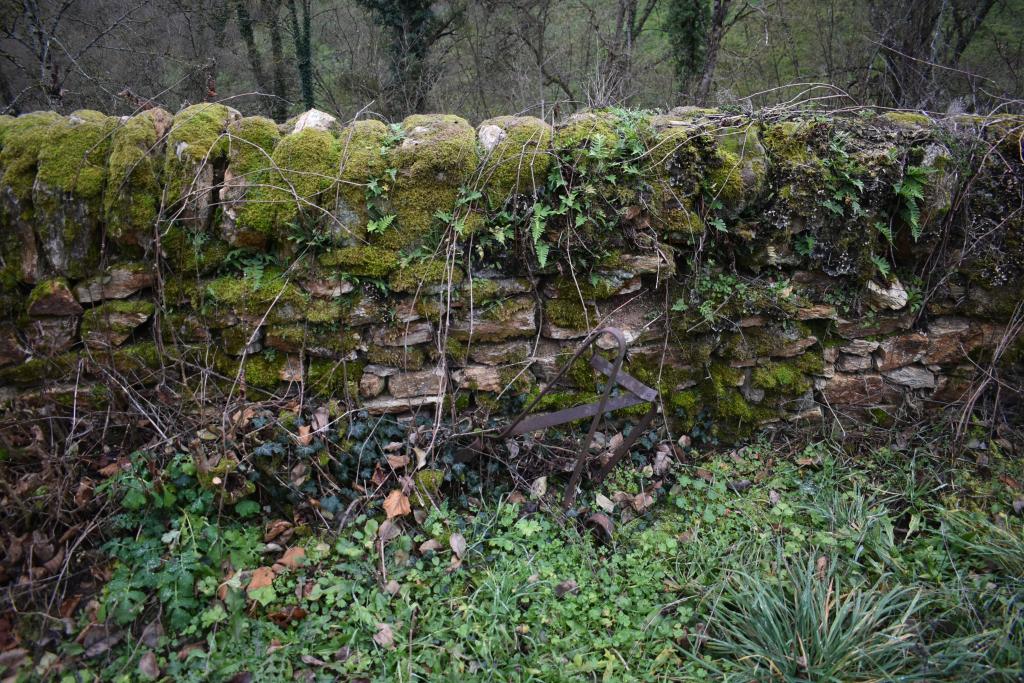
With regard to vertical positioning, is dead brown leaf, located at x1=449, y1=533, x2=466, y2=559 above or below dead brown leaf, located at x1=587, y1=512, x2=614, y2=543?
above

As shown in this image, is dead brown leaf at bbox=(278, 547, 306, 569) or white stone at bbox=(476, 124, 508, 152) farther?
white stone at bbox=(476, 124, 508, 152)

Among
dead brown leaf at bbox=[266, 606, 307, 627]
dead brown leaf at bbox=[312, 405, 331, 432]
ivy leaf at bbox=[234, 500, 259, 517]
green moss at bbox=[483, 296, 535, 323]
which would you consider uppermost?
green moss at bbox=[483, 296, 535, 323]

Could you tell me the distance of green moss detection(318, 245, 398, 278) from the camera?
9.71 ft

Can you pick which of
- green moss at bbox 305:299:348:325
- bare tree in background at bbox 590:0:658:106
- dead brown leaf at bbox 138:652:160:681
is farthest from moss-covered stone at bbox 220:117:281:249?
bare tree in background at bbox 590:0:658:106

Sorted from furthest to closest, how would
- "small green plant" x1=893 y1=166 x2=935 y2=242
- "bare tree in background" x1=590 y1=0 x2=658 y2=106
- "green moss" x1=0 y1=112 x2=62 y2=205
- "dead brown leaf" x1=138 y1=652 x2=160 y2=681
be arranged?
"bare tree in background" x1=590 y1=0 x2=658 y2=106 → "small green plant" x1=893 y1=166 x2=935 y2=242 → "green moss" x1=0 y1=112 x2=62 y2=205 → "dead brown leaf" x1=138 y1=652 x2=160 y2=681

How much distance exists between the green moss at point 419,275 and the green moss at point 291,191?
1.69 feet

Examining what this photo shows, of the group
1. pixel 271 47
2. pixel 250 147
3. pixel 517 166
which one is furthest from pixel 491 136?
pixel 271 47

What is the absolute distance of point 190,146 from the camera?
9.37ft

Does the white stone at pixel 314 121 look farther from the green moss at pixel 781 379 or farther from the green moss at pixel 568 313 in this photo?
the green moss at pixel 781 379

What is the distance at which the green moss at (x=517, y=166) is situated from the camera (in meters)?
3.05

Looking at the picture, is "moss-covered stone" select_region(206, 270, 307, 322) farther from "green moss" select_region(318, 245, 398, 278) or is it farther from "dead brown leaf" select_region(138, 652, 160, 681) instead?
"dead brown leaf" select_region(138, 652, 160, 681)

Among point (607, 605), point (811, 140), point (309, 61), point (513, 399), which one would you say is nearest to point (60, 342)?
point (513, 399)

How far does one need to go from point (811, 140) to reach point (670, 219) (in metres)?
1.02

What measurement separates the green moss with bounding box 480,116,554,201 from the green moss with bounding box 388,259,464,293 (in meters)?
0.46
